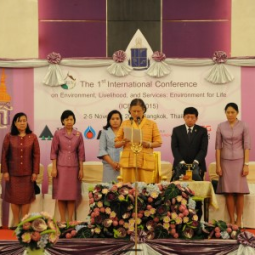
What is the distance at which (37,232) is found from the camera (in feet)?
14.8

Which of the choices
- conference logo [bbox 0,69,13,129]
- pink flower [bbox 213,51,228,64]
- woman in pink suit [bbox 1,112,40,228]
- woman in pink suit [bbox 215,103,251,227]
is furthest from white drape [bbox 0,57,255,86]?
woman in pink suit [bbox 1,112,40,228]

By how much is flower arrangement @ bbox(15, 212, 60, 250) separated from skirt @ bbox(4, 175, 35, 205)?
113 inches

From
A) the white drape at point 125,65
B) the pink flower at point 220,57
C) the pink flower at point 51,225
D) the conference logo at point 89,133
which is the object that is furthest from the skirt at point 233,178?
the pink flower at point 51,225

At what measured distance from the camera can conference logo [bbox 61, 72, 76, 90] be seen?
783 centimetres

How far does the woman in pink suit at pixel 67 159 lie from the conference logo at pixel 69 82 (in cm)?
48

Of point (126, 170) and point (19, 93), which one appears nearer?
point (126, 170)

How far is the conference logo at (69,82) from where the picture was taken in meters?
7.83

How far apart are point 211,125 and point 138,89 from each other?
0.84m

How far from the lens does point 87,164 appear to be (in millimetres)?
7777

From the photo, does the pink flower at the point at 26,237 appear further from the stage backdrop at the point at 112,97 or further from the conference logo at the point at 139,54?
the conference logo at the point at 139,54

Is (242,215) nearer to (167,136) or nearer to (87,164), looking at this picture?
(167,136)

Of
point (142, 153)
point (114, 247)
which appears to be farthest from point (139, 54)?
point (114, 247)

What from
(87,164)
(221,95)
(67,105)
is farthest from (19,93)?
(221,95)

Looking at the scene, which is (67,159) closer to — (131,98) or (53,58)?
(131,98)
